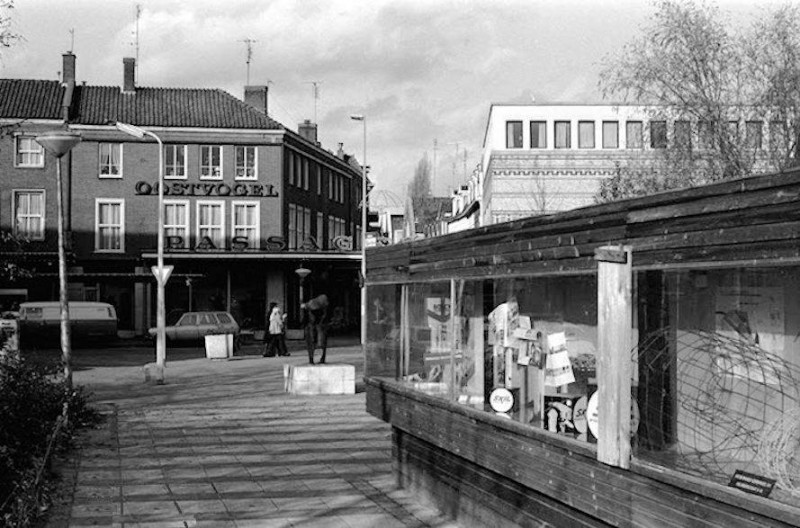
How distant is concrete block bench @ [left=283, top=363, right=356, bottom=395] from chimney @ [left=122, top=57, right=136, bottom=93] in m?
41.0

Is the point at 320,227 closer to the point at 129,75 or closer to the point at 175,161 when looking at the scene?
the point at 175,161

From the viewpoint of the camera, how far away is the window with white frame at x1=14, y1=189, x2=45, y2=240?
186 ft

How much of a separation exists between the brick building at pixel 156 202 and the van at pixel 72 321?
669 centimetres

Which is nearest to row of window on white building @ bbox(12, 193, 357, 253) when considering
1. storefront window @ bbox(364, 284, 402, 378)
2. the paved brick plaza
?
the paved brick plaza

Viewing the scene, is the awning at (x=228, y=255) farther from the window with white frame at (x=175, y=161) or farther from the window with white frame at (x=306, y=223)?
the window with white frame at (x=306, y=223)

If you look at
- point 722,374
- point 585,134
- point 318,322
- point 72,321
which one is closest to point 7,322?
point 722,374

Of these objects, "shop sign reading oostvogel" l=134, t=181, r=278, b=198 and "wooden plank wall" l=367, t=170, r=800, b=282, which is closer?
"wooden plank wall" l=367, t=170, r=800, b=282

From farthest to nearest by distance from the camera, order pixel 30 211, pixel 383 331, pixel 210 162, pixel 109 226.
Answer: pixel 210 162 < pixel 109 226 < pixel 30 211 < pixel 383 331

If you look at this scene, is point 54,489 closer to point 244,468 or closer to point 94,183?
point 244,468

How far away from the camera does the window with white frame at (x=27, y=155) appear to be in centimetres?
5697

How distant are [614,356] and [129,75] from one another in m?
58.7

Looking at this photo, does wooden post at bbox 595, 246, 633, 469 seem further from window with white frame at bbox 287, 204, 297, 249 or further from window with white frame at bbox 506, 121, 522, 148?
window with white frame at bbox 506, 121, 522, 148

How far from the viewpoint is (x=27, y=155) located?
57125 millimetres

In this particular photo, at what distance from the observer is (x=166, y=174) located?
58344 mm
